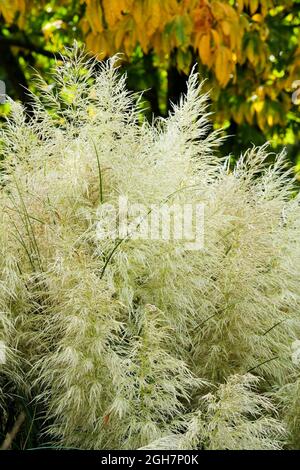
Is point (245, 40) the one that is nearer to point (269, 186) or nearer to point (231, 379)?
point (269, 186)

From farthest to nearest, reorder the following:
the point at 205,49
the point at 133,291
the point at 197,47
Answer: the point at 197,47, the point at 205,49, the point at 133,291

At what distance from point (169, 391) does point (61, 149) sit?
88cm

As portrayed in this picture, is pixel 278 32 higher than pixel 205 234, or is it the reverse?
pixel 278 32

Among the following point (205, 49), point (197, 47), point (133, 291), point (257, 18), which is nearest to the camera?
point (133, 291)

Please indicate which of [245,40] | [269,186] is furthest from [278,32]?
[269,186]

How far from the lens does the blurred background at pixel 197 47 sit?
3.85m

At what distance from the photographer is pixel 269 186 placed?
9.58 feet
